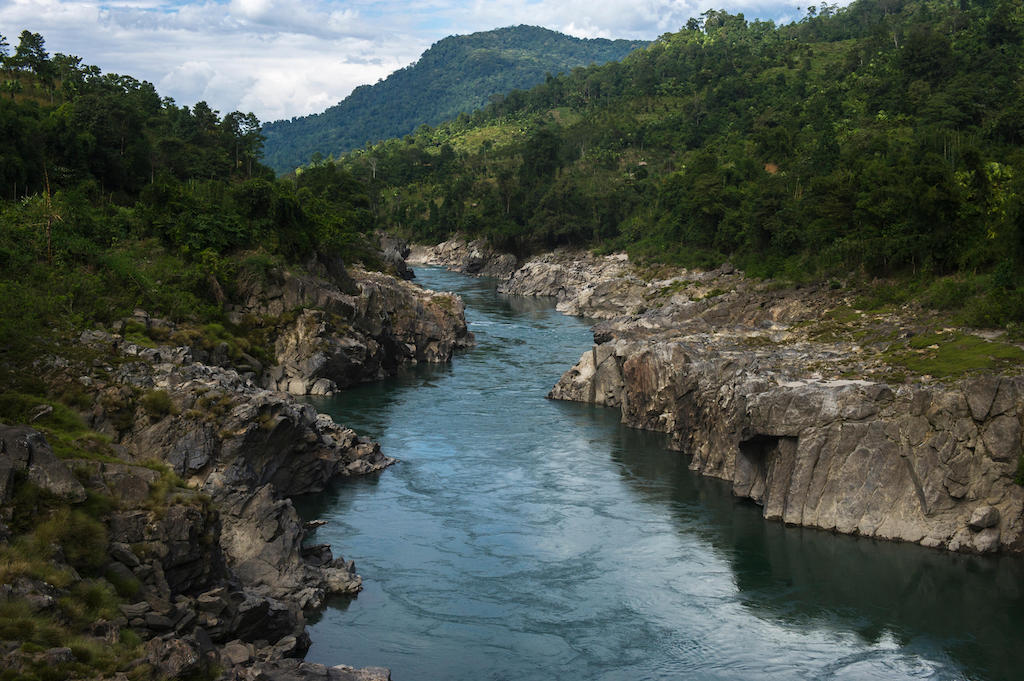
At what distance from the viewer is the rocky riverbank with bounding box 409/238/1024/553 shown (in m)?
28.3

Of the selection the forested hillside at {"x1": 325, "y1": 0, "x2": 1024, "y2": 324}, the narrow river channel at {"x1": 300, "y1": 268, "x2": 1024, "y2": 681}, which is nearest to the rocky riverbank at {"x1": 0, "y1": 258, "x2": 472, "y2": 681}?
the narrow river channel at {"x1": 300, "y1": 268, "x2": 1024, "y2": 681}

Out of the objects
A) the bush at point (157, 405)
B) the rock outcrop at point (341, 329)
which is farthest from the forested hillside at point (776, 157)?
the bush at point (157, 405)

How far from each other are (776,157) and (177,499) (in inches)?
2653

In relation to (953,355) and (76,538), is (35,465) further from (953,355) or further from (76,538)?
(953,355)

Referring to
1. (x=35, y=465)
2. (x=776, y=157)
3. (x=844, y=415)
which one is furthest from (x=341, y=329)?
(x=776, y=157)

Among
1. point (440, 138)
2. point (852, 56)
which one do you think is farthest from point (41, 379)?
point (440, 138)

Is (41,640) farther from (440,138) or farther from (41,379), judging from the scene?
(440,138)

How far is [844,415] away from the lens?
30469 mm

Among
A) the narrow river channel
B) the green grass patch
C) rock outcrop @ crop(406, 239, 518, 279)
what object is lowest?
the narrow river channel

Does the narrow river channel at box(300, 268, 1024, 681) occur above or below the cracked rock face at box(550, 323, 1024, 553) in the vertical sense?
below

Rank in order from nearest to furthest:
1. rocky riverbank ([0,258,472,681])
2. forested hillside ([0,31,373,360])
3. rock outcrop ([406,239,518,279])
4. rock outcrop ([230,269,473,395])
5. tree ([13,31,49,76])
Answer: rocky riverbank ([0,258,472,681]), forested hillside ([0,31,373,360]), rock outcrop ([230,269,473,395]), tree ([13,31,49,76]), rock outcrop ([406,239,518,279])

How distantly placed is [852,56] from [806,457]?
3012 inches

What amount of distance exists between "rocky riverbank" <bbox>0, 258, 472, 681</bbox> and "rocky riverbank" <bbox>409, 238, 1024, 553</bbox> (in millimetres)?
12397

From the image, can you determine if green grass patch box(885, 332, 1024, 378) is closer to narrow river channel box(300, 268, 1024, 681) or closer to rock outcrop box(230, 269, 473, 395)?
narrow river channel box(300, 268, 1024, 681)
